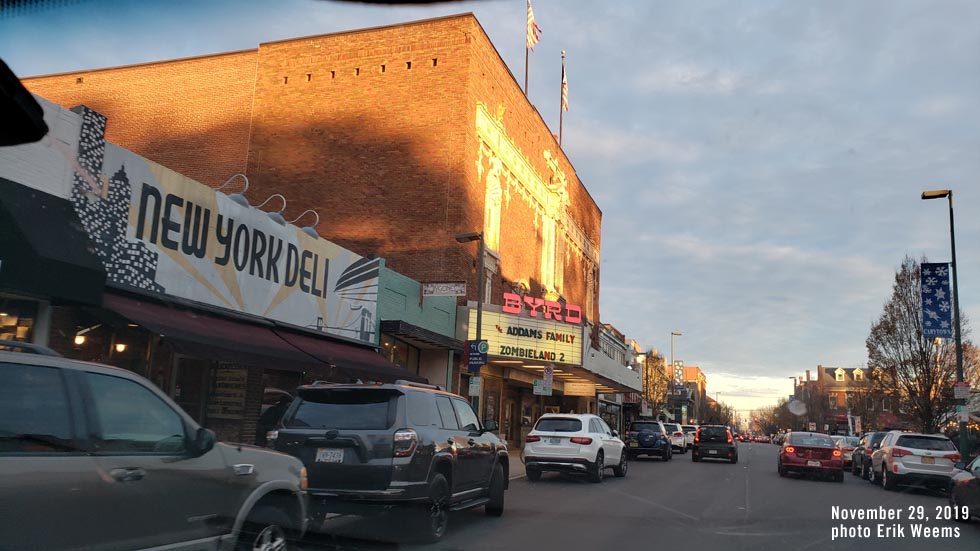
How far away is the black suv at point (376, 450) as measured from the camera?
8.75 m

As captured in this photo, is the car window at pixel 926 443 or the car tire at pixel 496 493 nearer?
the car tire at pixel 496 493

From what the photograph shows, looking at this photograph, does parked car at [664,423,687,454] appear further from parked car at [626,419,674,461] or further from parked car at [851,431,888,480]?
parked car at [851,431,888,480]

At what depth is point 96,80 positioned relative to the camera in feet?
114

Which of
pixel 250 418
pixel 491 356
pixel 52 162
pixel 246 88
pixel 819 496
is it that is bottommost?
pixel 819 496

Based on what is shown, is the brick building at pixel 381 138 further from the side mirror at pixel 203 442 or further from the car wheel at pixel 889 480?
the side mirror at pixel 203 442

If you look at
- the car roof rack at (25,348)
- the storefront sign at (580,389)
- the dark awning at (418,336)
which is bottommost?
the car roof rack at (25,348)

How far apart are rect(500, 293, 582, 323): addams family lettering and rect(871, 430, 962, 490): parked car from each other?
1336 cm

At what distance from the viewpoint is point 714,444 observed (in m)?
30.5

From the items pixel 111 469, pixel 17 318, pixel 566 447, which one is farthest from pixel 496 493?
pixel 17 318

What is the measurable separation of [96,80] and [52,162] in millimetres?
26075

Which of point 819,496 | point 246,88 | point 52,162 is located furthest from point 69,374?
point 246,88

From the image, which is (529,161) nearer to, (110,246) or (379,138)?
(379,138)

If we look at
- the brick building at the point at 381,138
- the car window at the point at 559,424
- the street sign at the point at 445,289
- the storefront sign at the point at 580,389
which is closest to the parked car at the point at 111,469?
the car window at the point at 559,424

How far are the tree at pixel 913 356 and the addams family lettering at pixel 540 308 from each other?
1831 cm
